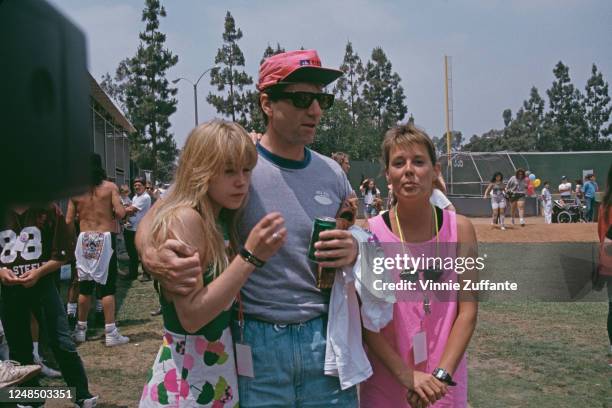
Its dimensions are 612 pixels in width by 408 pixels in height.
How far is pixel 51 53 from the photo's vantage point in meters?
0.35

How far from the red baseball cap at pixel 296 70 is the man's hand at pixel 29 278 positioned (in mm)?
2720

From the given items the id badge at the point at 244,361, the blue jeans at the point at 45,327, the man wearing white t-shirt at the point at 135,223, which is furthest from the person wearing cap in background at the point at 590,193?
the id badge at the point at 244,361

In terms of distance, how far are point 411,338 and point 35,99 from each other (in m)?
1.96

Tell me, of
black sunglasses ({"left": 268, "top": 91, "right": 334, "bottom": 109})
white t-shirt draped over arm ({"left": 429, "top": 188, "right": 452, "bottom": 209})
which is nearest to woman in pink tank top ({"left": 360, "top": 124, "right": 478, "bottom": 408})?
black sunglasses ({"left": 268, "top": 91, "right": 334, "bottom": 109})

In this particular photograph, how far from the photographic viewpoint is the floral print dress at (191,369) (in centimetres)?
176

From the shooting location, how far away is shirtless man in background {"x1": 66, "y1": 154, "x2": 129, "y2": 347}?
233 inches

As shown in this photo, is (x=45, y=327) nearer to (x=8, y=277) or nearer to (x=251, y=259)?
(x=8, y=277)

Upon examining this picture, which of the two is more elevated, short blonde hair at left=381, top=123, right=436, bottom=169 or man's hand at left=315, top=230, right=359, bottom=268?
short blonde hair at left=381, top=123, right=436, bottom=169

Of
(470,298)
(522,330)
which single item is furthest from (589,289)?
(470,298)

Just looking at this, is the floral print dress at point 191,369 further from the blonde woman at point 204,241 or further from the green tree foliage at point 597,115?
the green tree foliage at point 597,115

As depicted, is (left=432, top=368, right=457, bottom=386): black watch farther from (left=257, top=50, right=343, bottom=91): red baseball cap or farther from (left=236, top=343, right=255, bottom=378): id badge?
(left=257, top=50, right=343, bottom=91): red baseball cap

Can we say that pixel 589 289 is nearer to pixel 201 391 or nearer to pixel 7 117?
pixel 201 391

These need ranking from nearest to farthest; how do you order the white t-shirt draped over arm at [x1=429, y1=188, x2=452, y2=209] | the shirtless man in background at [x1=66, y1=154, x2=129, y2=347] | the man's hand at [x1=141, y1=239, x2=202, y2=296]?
the man's hand at [x1=141, y1=239, x2=202, y2=296]
the white t-shirt draped over arm at [x1=429, y1=188, x2=452, y2=209]
the shirtless man in background at [x1=66, y1=154, x2=129, y2=347]

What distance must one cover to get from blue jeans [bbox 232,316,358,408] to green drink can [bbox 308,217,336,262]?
11.2 inches
